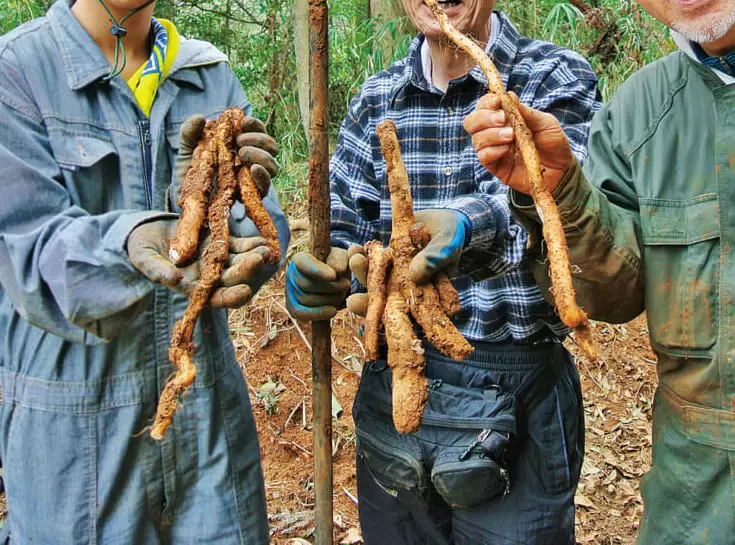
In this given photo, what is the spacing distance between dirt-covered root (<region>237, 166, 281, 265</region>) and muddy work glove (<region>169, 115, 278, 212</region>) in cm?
2

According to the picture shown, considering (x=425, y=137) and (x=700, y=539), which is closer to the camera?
(x=700, y=539)

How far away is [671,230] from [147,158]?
3.76 ft

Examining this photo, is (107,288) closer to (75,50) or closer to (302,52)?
(75,50)

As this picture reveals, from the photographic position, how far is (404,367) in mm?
1298

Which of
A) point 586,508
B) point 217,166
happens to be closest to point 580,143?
point 217,166

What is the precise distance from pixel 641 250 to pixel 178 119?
1083 millimetres

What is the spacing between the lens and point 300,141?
5.02 meters

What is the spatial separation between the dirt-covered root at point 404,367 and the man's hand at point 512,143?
33 cm

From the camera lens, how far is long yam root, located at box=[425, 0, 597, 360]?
43.1 inches

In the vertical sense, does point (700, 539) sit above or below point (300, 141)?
below

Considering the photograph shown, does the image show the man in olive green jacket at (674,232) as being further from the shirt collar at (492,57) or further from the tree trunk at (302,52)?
the tree trunk at (302,52)

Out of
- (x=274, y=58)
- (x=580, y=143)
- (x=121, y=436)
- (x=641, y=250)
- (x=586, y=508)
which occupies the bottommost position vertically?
(x=586, y=508)

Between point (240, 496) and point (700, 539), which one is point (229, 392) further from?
point (700, 539)

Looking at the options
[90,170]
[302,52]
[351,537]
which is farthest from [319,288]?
[302,52]
